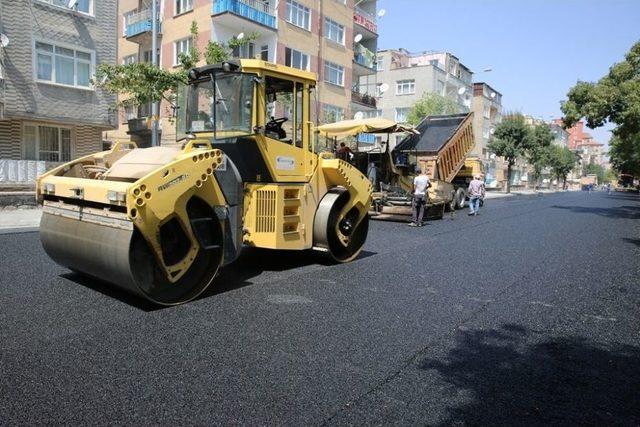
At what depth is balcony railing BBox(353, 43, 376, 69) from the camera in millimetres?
34875

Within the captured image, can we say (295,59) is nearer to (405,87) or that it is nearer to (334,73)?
(334,73)

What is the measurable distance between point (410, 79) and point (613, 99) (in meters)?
28.1

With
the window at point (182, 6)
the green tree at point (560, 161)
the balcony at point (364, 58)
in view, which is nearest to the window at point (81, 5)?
the window at point (182, 6)

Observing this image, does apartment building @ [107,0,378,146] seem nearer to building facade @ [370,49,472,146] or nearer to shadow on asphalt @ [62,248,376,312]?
building facade @ [370,49,472,146]

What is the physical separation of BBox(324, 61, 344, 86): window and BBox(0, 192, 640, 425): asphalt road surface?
84.6 feet

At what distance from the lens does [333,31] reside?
31.9 meters

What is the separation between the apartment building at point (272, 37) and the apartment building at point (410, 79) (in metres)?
11.6

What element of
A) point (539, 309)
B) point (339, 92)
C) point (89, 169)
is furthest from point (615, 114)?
point (89, 169)

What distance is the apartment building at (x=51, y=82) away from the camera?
17.4m

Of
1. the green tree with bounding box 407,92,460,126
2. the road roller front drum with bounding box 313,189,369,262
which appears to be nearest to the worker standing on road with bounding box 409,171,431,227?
the road roller front drum with bounding box 313,189,369,262

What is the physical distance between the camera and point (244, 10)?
24578 millimetres

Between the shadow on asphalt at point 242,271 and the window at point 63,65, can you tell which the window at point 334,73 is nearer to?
the window at point 63,65

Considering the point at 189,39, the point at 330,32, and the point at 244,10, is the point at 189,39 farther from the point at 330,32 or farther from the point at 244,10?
the point at 330,32

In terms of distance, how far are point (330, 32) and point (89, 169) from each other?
27832 millimetres
